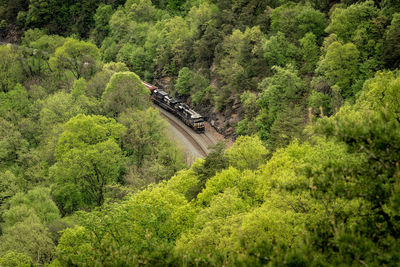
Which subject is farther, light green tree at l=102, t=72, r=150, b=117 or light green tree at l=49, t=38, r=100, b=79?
light green tree at l=49, t=38, r=100, b=79

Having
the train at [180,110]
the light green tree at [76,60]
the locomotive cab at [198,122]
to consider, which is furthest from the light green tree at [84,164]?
the light green tree at [76,60]

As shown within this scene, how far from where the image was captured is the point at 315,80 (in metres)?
44.2

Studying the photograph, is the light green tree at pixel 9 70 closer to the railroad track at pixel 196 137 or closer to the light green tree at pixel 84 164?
the light green tree at pixel 84 164

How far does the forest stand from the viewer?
13422mm

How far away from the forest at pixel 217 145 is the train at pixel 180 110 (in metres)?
3.55

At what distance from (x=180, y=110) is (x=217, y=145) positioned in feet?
79.9

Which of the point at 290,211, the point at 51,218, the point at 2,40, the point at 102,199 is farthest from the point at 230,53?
the point at 2,40

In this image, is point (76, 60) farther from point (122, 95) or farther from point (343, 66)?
point (343, 66)

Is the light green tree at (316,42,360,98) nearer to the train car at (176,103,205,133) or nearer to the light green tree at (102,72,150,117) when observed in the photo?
the train car at (176,103,205,133)

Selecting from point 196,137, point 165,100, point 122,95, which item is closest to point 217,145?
point 196,137

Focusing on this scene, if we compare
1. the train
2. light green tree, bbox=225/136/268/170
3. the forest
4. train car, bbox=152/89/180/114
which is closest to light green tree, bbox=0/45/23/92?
the forest

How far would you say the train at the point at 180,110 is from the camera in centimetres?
5600

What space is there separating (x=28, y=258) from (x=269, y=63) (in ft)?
129

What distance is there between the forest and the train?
11.7 ft
